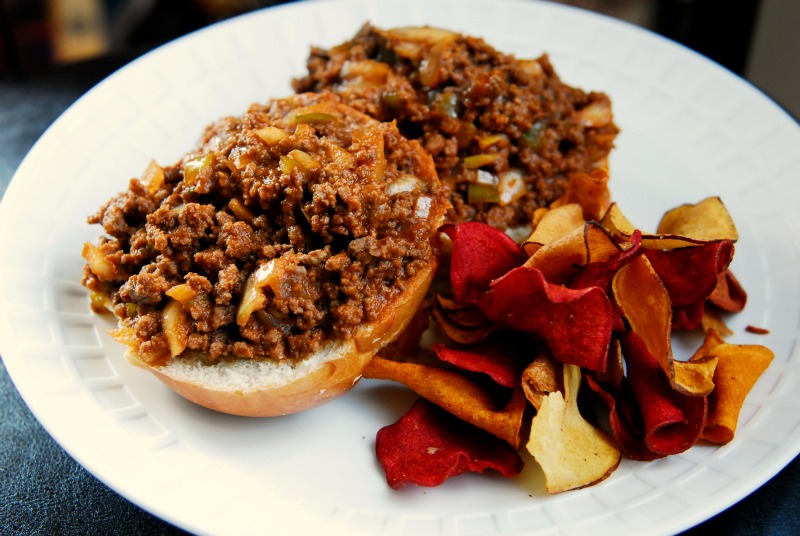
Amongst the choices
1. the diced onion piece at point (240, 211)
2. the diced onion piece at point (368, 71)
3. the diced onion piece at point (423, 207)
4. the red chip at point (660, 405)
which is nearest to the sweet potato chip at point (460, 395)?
the red chip at point (660, 405)

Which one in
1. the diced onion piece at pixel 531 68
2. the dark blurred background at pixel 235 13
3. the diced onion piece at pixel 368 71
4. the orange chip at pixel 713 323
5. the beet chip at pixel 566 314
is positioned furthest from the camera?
the dark blurred background at pixel 235 13

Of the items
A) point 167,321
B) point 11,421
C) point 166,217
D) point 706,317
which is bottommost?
point 11,421

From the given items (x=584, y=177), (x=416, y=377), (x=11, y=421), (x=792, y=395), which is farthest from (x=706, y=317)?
(x=11, y=421)

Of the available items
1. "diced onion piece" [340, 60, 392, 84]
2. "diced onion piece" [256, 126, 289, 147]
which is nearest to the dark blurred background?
"diced onion piece" [340, 60, 392, 84]

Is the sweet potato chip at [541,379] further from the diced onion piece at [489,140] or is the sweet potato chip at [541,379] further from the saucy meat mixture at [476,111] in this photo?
the diced onion piece at [489,140]

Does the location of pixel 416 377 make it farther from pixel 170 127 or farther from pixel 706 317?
pixel 170 127

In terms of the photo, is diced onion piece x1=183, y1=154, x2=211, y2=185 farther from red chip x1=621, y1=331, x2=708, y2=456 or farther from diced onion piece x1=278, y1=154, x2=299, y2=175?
red chip x1=621, y1=331, x2=708, y2=456

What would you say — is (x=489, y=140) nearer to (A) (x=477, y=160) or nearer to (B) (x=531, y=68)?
(A) (x=477, y=160)
